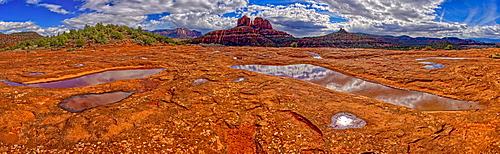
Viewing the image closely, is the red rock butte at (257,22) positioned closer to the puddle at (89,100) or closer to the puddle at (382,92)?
the puddle at (382,92)

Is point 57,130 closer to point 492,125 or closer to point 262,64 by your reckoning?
point 492,125

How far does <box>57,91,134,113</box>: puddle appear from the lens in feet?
26.2

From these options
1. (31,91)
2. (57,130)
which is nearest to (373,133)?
(57,130)

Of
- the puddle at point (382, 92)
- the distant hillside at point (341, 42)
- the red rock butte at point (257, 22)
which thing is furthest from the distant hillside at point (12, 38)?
the red rock butte at point (257, 22)

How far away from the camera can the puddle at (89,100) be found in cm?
798

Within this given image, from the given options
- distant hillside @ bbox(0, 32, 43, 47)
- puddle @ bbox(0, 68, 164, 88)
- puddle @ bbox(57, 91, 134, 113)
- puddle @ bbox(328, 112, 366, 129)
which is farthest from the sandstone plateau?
distant hillside @ bbox(0, 32, 43, 47)

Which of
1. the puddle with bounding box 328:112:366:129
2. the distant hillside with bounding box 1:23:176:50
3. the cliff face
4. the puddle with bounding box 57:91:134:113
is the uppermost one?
the cliff face

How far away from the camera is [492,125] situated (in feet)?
20.4

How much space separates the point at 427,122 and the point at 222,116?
21.5 ft

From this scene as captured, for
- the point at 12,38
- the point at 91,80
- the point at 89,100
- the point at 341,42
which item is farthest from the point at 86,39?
the point at 341,42

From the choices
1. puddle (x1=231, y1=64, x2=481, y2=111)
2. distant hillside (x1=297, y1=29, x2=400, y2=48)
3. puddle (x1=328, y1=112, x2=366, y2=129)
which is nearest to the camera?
puddle (x1=328, y1=112, x2=366, y2=129)

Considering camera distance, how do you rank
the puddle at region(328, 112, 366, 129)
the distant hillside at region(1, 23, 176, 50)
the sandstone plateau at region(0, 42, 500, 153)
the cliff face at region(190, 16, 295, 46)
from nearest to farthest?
the sandstone plateau at region(0, 42, 500, 153) < the puddle at region(328, 112, 366, 129) < the distant hillside at region(1, 23, 176, 50) < the cliff face at region(190, 16, 295, 46)

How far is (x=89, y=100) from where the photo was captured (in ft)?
28.9

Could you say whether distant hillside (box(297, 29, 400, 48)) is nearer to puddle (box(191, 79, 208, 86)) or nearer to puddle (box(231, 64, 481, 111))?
puddle (box(231, 64, 481, 111))
